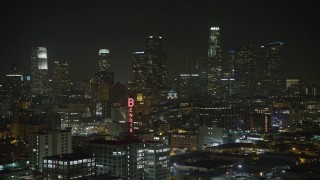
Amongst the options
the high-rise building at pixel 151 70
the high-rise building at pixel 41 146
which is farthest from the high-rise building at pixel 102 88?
the high-rise building at pixel 41 146

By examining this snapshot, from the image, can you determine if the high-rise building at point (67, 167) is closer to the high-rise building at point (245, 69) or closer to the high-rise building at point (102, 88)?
the high-rise building at point (102, 88)

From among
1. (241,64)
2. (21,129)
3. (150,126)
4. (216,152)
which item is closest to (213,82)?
(241,64)

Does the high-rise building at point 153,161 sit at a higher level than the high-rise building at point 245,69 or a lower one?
lower

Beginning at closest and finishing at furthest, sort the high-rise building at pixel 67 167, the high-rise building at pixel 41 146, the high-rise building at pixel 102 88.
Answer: the high-rise building at pixel 67 167 < the high-rise building at pixel 41 146 < the high-rise building at pixel 102 88

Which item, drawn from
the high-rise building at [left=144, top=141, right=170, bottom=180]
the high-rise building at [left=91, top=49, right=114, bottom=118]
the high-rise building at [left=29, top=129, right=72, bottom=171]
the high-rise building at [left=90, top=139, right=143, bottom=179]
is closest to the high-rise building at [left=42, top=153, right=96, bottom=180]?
the high-rise building at [left=90, top=139, right=143, bottom=179]

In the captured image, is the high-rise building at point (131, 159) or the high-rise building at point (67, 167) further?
the high-rise building at point (131, 159)

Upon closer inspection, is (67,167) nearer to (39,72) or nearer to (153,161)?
(153,161)

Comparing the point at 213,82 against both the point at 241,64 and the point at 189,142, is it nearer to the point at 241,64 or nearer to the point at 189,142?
the point at 241,64
